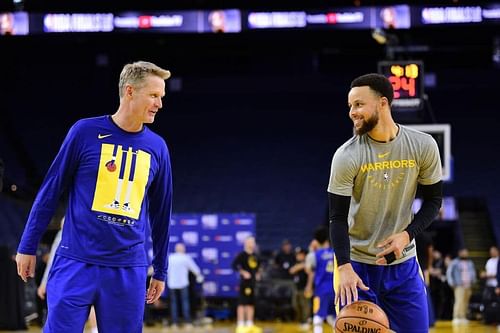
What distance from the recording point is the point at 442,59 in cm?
3025

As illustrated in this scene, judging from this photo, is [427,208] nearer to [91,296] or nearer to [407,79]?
[91,296]

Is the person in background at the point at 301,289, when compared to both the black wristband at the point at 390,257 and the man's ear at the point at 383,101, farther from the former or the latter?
the man's ear at the point at 383,101

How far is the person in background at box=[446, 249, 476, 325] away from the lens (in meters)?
22.6

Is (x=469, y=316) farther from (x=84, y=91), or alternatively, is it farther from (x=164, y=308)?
(x=84, y=91)

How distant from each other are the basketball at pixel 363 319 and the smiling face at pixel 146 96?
1573 millimetres

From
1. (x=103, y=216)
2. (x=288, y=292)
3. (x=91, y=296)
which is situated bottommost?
(x=288, y=292)

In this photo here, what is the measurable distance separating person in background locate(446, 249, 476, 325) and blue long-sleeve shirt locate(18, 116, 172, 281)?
59.1 ft

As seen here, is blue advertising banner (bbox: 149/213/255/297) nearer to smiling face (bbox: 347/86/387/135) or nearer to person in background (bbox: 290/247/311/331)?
person in background (bbox: 290/247/311/331)

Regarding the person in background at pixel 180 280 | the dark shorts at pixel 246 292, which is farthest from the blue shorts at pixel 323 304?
the person in background at pixel 180 280

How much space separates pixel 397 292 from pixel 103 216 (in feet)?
5.92

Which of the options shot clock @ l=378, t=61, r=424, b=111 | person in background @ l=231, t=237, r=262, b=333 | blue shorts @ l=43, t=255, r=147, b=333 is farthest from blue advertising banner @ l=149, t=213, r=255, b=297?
blue shorts @ l=43, t=255, r=147, b=333

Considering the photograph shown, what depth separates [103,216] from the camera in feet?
17.7

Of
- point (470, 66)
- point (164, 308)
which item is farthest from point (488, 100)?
point (164, 308)

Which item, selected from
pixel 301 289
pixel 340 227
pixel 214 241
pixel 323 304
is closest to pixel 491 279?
pixel 301 289
